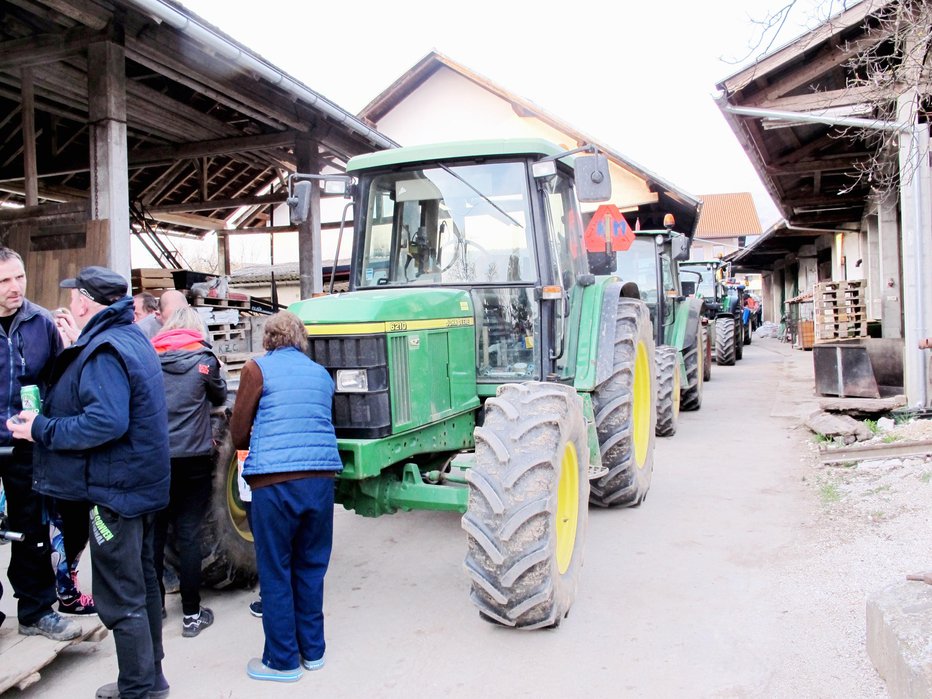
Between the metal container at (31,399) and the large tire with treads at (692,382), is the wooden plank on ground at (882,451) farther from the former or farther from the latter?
the metal container at (31,399)

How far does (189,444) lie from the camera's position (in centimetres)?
392

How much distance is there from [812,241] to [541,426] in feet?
82.2

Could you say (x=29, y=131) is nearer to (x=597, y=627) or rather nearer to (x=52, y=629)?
(x=52, y=629)

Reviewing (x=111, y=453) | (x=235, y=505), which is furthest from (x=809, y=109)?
(x=111, y=453)

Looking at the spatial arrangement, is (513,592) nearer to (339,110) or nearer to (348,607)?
(348,607)

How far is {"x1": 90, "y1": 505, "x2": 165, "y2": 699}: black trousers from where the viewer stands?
3.11 meters

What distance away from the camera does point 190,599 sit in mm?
3982

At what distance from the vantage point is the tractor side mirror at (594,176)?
4.26 m

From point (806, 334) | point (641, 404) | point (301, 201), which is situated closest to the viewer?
point (301, 201)

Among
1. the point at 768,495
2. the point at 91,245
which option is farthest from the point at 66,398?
the point at 768,495

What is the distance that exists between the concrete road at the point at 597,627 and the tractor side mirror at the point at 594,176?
219cm

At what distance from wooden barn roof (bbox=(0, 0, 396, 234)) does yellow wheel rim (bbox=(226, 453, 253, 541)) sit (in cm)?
355

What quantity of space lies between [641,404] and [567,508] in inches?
97.4

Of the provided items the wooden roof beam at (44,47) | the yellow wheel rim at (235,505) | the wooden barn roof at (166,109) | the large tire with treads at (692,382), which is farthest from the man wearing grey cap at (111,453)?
the large tire with treads at (692,382)
